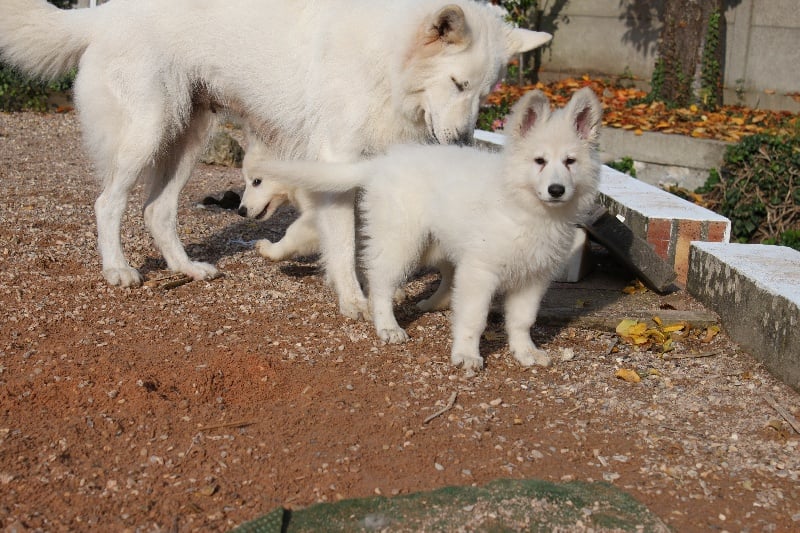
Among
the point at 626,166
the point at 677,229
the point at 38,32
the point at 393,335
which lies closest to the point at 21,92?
the point at 38,32

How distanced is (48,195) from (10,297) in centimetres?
284

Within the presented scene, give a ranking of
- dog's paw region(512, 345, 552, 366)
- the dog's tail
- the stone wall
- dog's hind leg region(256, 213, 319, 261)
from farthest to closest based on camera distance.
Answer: the stone wall, dog's hind leg region(256, 213, 319, 261), the dog's tail, dog's paw region(512, 345, 552, 366)

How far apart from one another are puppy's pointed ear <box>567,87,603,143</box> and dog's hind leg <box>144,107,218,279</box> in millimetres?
2762

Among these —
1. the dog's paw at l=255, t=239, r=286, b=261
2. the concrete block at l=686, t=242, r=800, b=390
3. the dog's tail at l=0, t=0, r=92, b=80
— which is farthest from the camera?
the dog's paw at l=255, t=239, r=286, b=261

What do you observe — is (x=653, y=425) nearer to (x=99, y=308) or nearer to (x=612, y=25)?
(x=99, y=308)

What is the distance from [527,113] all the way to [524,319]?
1.07 metres

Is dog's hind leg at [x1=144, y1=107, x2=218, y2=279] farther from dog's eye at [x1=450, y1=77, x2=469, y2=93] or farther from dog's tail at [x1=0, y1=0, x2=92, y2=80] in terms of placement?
dog's eye at [x1=450, y1=77, x2=469, y2=93]

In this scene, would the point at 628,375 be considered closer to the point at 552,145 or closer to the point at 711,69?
the point at 552,145

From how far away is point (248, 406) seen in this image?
3859 millimetres

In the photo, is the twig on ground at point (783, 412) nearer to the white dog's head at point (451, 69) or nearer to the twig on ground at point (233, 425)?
the white dog's head at point (451, 69)

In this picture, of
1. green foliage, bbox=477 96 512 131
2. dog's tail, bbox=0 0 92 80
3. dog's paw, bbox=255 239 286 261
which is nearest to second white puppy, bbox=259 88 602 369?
dog's paw, bbox=255 239 286 261

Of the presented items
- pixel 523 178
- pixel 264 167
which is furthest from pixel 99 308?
pixel 523 178

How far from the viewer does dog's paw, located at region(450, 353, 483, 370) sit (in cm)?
439

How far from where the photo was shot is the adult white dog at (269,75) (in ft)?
16.3
